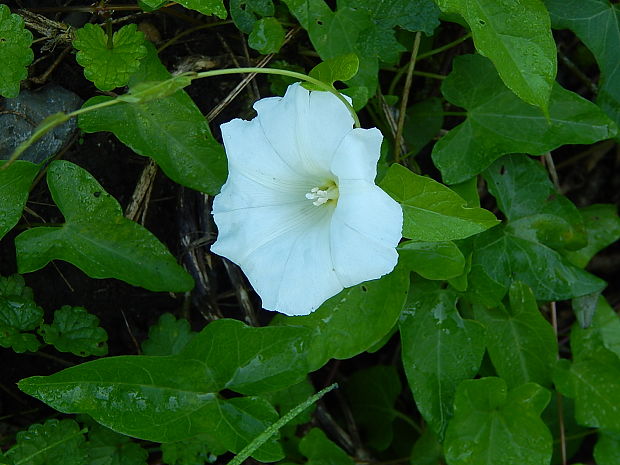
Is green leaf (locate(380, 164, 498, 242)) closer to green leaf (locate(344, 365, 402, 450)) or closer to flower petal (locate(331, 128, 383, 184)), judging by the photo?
flower petal (locate(331, 128, 383, 184))

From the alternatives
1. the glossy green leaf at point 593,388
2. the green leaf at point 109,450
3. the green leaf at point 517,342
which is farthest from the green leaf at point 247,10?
the glossy green leaf at point 593,388

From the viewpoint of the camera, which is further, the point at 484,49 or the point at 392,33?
the point at 392,33

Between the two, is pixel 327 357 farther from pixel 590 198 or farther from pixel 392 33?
pixel 590 198

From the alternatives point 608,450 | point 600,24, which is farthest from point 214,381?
point 600,24

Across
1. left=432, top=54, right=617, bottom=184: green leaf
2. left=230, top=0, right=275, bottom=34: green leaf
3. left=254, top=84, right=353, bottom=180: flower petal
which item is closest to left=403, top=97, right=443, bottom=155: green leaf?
left=432, top=54, right=617, bottom=184: green leaf

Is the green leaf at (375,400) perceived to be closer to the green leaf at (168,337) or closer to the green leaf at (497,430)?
the green leaf at (497,430)

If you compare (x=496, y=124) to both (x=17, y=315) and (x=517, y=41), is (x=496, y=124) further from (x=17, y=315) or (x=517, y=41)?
(x=17, y=315)

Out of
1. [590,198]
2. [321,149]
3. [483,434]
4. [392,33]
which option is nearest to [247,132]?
[321,149]
